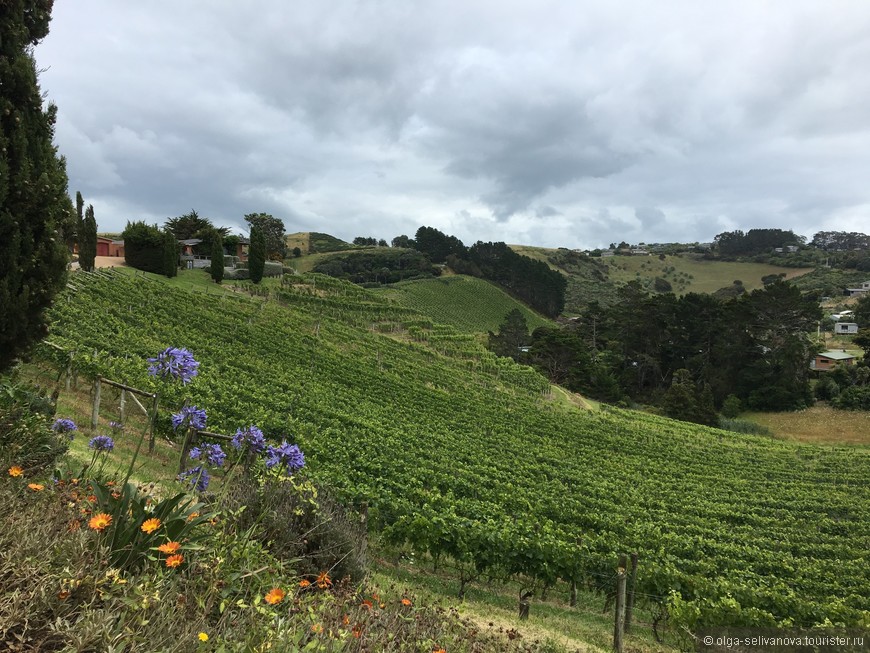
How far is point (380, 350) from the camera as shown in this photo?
40.0 meters

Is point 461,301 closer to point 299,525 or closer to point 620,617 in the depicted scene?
point 620,617

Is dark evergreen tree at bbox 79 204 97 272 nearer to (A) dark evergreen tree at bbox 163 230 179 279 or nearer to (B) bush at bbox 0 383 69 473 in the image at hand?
(A) dark evergreen tree at bbox 163 230 179 279

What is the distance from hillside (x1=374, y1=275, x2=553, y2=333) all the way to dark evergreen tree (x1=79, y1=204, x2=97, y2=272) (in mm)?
40980

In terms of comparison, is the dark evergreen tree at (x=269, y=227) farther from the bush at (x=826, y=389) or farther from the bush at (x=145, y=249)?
the bush at (x=826, y=389)

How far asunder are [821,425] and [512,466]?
45695 millimetres

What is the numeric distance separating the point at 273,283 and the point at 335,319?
11231mm

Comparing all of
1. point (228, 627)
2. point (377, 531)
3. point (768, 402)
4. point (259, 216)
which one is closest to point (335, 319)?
point (259, 216)

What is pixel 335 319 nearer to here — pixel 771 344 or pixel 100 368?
pixel 100 368

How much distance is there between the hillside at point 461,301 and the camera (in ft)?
247

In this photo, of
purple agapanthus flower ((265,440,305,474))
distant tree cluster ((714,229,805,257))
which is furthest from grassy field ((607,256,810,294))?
purple agapanthus flower ((265,440,305,474))

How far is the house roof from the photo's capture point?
62281mm

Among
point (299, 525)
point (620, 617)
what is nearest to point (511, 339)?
point (620, 617)

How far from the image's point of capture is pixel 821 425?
4809cm

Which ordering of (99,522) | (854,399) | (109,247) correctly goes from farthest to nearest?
1. (109,247)
2. (854,399)
3. (99,522)
